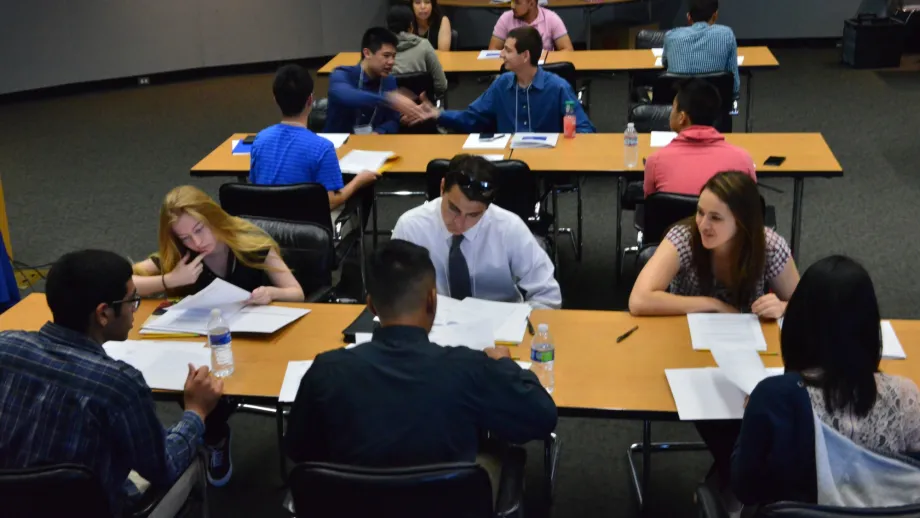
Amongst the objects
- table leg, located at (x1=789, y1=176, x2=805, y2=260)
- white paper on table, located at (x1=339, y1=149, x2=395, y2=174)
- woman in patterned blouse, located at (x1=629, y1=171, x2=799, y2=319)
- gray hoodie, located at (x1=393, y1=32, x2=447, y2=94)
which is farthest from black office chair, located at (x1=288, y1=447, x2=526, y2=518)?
gray hoodie, located at (x1=393, y1=32, x2=447, y2=94)

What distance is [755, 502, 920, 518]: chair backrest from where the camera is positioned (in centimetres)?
187

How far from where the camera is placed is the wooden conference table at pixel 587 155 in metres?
4.93

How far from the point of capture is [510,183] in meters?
4.68

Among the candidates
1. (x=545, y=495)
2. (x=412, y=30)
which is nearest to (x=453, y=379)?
(x=545, y=495)

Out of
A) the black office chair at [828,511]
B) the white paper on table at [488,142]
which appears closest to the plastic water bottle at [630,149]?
the white paper on table at [488,142]

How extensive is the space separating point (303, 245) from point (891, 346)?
2.14 m

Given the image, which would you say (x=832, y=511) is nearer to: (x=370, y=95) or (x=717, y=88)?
(x=370, y=95)

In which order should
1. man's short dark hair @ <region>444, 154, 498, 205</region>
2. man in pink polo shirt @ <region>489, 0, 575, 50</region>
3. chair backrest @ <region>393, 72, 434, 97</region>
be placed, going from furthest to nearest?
man in pink polo shirt @ <region>489, 0, 575, 50</region> < chair backrest @ <region>393, 72, 434, 97</region> < man's short dark hair @ <region>444, 154, 498, 205</region>

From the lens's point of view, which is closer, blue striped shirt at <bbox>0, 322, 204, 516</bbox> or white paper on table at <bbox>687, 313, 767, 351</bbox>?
blue striped shirt at <bbox>0, 322, 204, 516</bbox>

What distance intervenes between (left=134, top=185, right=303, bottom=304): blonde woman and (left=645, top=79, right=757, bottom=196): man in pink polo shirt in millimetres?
1884

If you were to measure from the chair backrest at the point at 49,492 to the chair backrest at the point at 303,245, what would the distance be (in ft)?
5.59

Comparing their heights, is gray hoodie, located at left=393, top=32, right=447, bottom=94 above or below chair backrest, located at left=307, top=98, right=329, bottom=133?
above

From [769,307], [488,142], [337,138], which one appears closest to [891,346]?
[769,307]

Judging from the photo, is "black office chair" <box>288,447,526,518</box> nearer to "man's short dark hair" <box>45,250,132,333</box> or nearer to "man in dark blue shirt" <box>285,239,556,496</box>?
"man in dark blue shirt" <box>285,239,556,496</box>
